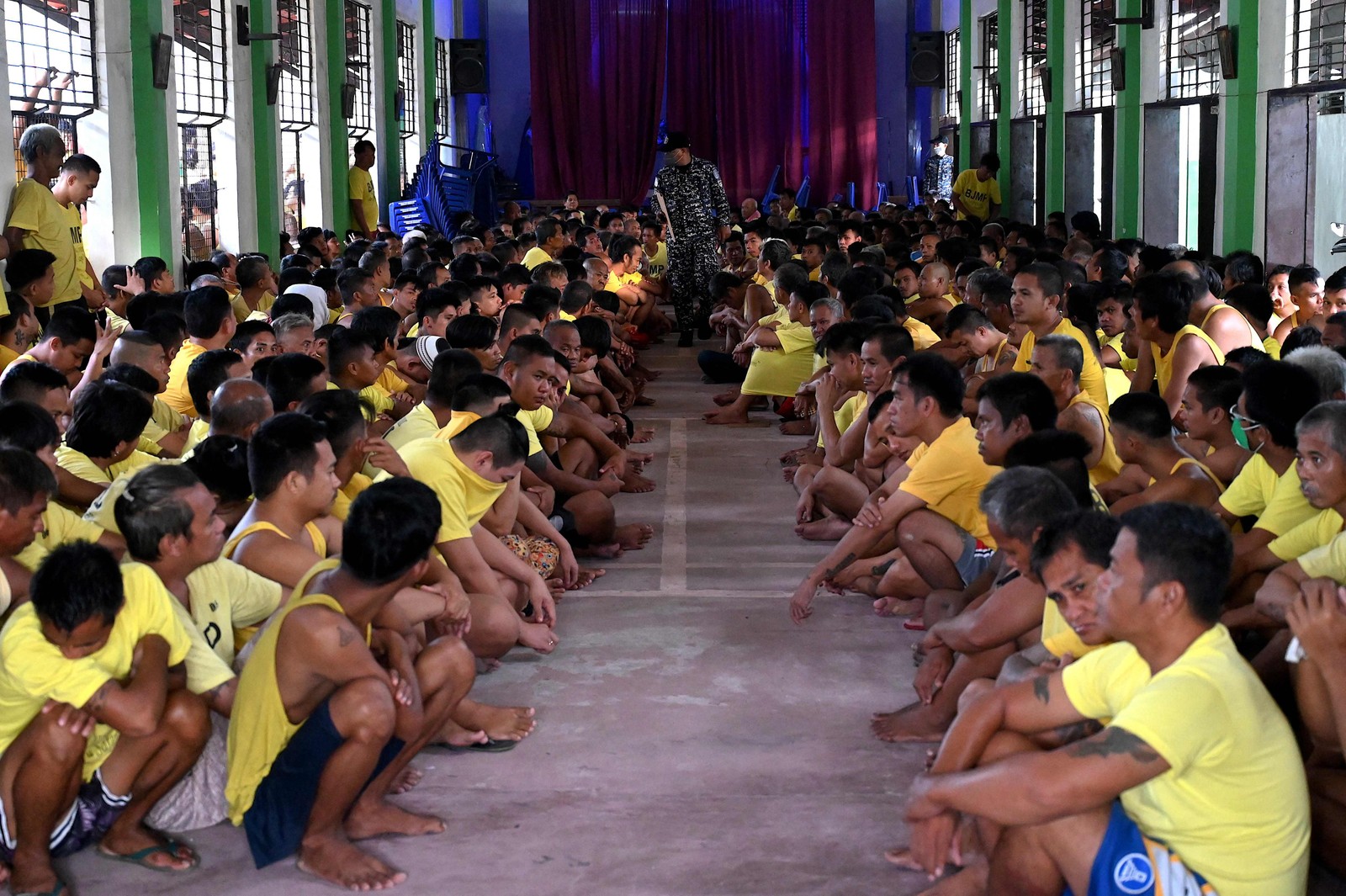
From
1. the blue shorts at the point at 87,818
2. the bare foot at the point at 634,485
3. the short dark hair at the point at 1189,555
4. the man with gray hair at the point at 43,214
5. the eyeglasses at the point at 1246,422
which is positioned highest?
the man with gray hair at the point at 43,214

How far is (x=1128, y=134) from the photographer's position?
38.7 ft

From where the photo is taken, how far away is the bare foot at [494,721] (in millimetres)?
3756

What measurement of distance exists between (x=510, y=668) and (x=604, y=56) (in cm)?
1635

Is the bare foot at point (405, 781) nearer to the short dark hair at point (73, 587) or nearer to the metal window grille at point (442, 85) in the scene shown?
the short dark hair at point (73, 587)

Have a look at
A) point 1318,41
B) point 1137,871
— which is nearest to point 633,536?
point 1137,871

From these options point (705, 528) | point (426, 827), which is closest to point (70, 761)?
point (426, 827)

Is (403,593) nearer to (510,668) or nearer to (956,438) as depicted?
(510,668)

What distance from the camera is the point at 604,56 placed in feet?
64.4

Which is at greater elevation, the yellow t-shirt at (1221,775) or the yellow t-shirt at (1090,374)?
the yellow t-shirt at (1090,374)

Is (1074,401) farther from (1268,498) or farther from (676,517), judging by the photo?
(676,517)

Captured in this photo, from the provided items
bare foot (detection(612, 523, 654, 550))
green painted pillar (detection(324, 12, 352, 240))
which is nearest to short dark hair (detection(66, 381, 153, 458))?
bare foot (detection(612, 523, 654, 550))

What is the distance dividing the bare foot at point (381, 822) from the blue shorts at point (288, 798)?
13 cm

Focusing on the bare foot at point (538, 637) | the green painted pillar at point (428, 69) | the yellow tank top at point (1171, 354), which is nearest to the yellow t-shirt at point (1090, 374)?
the yellow tank top at point (1171, 354)

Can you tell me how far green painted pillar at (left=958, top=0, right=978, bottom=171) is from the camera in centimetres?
1708
